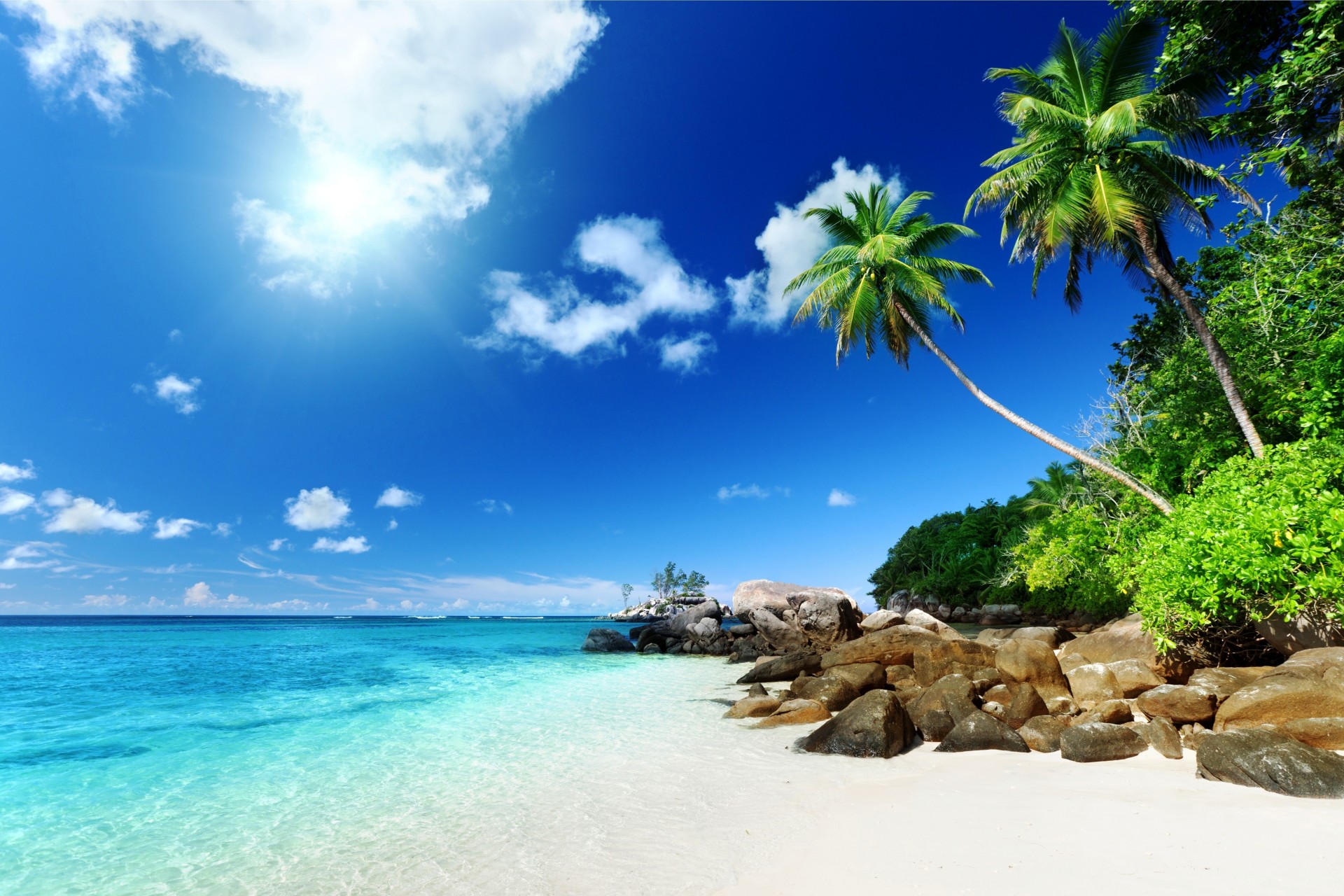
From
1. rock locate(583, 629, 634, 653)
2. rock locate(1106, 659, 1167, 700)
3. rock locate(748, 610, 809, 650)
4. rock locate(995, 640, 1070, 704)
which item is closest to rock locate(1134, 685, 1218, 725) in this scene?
rock locate(1106, 659, 1167, 700)

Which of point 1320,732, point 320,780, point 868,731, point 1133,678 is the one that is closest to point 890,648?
point 1133,678

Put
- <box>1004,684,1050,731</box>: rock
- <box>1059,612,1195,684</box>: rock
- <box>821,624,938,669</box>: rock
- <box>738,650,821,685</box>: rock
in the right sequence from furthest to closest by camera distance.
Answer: <box>738,650,821,685</box>: rock
<box>821,624,938,669</box>: rock
<box>1059,612,1195,684</box>: rock
<box>1004,684,1050,731</box>: rock

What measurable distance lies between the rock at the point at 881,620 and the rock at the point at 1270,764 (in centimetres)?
1448

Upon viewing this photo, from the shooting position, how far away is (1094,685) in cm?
921

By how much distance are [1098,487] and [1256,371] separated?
757 centimetres

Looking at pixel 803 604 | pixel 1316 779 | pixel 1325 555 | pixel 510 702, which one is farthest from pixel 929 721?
pixel 803 604

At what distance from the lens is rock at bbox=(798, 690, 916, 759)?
7.99 metres

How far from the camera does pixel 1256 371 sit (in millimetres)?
12375

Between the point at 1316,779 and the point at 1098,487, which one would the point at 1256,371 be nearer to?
the point at 1098,487

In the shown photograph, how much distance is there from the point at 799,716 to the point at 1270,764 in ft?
20.3

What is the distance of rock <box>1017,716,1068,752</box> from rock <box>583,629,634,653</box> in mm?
25219

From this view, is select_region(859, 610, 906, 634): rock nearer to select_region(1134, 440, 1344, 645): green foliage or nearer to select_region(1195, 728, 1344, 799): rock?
select_region(1134, 440, 1344, 645): green foliage

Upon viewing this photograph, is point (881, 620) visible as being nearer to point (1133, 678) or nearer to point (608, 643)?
point (1133, 678)

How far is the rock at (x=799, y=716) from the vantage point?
10.2 m
